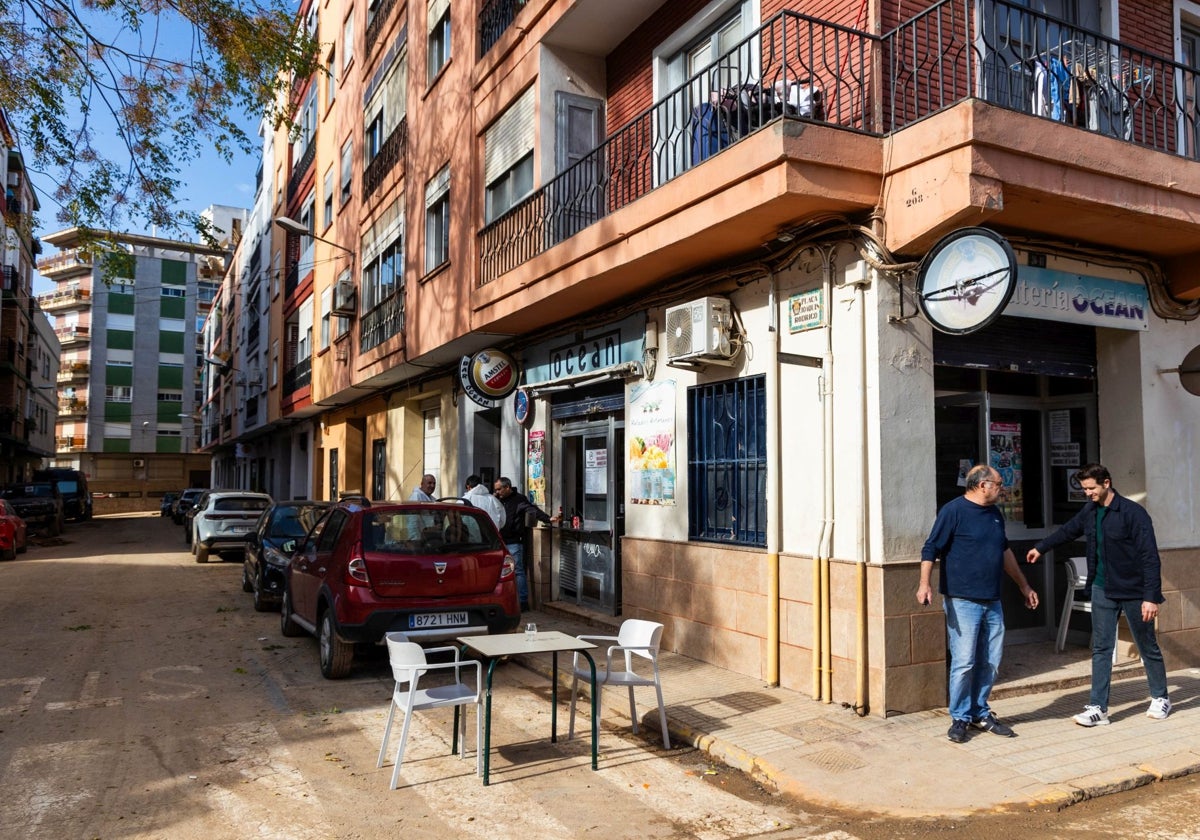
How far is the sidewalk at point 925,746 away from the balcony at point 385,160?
41.6ft

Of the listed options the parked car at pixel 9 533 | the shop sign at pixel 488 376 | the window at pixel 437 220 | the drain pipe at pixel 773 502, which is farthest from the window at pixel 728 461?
the parked car at pixel 9 533

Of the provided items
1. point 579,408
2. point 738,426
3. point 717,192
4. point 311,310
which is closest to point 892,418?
point 738,426

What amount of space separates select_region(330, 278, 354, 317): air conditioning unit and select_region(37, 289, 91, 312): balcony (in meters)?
58.5

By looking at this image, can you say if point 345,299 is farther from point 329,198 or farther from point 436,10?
point 436,10

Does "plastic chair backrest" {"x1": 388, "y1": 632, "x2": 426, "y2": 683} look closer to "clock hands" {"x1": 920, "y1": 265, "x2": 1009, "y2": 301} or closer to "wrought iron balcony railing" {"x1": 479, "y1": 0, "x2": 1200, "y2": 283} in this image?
"clock hands" {"x1": 920, "y1": 265, "x2": 1009, "y2": 301}

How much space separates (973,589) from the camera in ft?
19.2

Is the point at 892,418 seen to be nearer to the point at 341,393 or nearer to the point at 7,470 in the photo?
the point at 341,393

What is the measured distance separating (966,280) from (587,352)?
222 inches

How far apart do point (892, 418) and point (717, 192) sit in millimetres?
2320

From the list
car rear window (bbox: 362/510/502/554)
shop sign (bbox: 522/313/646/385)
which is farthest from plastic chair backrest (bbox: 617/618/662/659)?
shop sign (bbox: 522/313/646/385)

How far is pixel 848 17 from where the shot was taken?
23.9 feet

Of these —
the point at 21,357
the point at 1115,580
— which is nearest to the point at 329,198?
the point at 1115,580

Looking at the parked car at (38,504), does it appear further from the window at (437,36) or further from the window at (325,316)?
the window at (437,36)

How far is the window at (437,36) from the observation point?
14.8 metres
